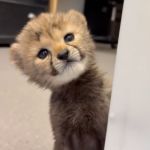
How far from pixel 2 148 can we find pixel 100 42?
8.03 feet

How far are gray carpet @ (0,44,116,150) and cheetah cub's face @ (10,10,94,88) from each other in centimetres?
10

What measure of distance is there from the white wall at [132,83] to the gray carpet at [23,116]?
27 centimetres

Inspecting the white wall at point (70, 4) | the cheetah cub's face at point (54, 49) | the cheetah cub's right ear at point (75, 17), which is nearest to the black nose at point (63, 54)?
the cheetah cub's face at point (54, 49)

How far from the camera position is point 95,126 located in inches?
29.1

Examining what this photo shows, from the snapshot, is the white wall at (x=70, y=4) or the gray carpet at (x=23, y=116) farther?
the white wall at (x=70, y=4)

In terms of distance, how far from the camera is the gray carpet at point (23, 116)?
104 centimetres

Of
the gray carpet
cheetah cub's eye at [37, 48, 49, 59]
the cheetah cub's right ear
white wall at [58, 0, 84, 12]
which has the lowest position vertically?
the gray carpet

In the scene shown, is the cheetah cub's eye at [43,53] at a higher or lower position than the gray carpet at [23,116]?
higher

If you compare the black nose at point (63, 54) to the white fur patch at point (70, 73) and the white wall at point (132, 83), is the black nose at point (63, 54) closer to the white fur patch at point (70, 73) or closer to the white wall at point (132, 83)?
the white fur patch at point (70, 73)

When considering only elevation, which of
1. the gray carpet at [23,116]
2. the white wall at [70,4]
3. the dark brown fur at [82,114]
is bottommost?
the gray carpet at [23,116]

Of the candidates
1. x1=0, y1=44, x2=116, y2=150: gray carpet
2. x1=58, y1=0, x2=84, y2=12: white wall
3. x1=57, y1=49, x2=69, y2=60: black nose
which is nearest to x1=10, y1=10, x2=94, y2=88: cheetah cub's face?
x1=57, y1=49, x2=69, y2=60: black nose

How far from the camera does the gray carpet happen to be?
3.42ft

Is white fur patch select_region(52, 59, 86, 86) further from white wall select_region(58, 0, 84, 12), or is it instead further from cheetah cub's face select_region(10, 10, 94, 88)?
white wall select_region(58, 0, 84, 12)

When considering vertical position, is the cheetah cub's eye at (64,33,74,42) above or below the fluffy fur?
above
